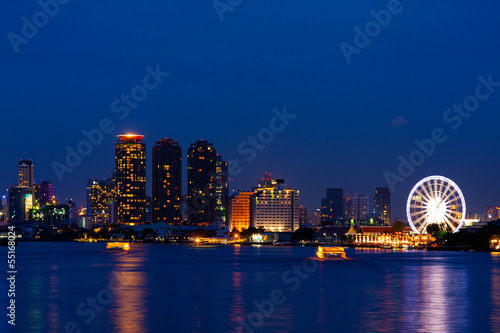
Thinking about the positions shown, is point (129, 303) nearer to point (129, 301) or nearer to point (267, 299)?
point (129, 301)

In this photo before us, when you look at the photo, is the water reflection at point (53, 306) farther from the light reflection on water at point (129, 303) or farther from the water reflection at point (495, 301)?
the water reflection at point (495, 301)

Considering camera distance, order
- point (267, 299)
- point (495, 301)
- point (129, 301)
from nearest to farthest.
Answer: point (129, 301)
point (495, 301)
point (267, 299)

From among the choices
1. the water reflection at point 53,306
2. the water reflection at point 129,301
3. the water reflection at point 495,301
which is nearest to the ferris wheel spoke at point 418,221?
the water reflection at point 495,301

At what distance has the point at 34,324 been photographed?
39.4 m

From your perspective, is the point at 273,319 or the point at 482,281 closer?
the point at 273,319

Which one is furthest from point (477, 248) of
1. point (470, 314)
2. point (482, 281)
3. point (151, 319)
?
point (151, 319)

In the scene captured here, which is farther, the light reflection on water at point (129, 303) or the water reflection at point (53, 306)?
the water reflection at point (53, 306)

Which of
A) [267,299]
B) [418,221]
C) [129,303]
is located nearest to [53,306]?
[129,303]

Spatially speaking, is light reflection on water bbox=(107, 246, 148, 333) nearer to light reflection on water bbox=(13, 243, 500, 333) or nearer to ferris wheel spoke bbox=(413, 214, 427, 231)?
light reflection on water bbox=(13, 243, 500, 333)

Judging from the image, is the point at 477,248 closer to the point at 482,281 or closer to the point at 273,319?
the point at 482,281

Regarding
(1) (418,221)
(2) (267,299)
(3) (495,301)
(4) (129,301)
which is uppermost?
(1) (418,221)

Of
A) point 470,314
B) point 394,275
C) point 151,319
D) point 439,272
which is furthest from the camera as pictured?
point 439,272

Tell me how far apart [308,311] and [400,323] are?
6754 mm

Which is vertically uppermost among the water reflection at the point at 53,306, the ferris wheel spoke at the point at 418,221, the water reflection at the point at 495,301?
the ferris wheel spoke at the point at 418,221
